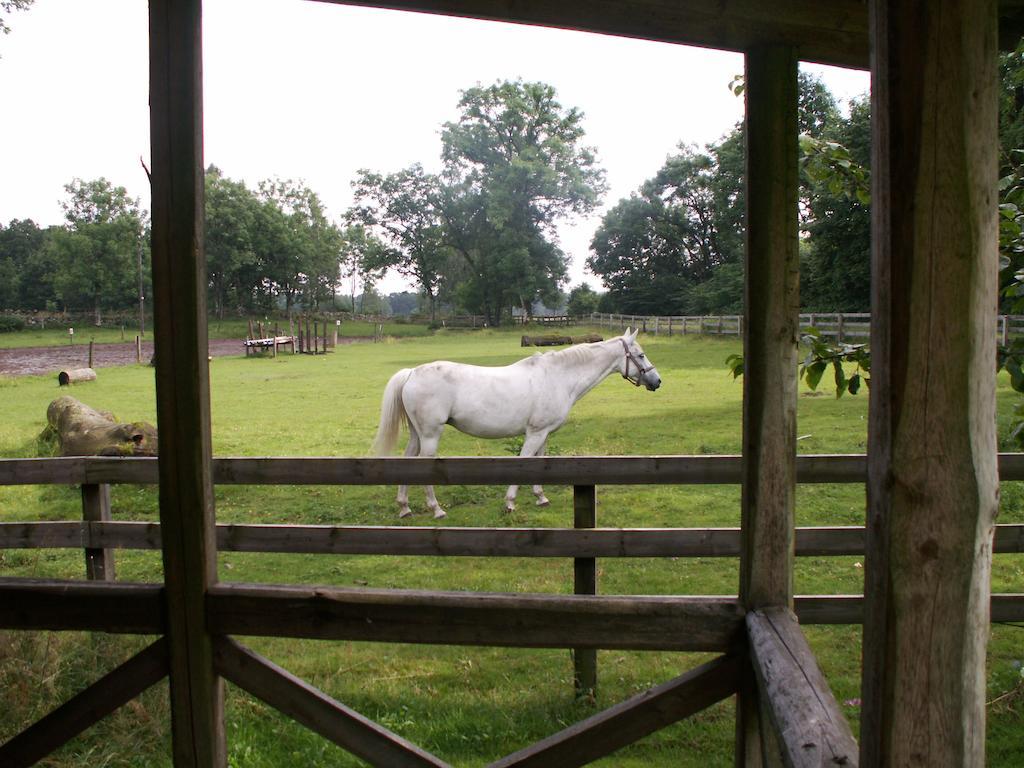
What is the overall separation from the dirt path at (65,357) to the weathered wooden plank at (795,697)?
22386 mm

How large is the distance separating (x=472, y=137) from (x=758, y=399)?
27453 mm

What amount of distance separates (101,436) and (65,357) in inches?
777

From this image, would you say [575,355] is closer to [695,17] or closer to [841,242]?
[841,242]

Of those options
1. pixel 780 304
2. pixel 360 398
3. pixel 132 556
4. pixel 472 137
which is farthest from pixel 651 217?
pixel 780 304

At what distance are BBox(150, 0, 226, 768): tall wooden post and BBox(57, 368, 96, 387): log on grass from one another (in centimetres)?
1856

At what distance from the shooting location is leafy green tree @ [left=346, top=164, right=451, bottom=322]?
31.3 m

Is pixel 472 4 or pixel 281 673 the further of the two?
pixel 281 673

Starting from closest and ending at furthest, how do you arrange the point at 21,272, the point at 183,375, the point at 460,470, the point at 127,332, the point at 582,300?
the point at 183,375
the point at 460,470
the point at 582,300
the point at 127,332
the point at 21,272

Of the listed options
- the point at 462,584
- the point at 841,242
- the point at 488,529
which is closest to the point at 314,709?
the point at 488,529

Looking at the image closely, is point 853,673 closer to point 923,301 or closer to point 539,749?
point 539,749

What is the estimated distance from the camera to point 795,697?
139cm

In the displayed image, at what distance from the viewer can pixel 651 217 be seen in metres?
18.2

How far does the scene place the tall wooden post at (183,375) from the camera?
169 cm

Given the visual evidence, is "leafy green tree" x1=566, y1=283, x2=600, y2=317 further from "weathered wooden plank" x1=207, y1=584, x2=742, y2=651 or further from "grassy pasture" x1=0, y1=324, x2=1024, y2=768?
"weathered wooden plank" x1=207, y1=584, x2=742, y2=651
